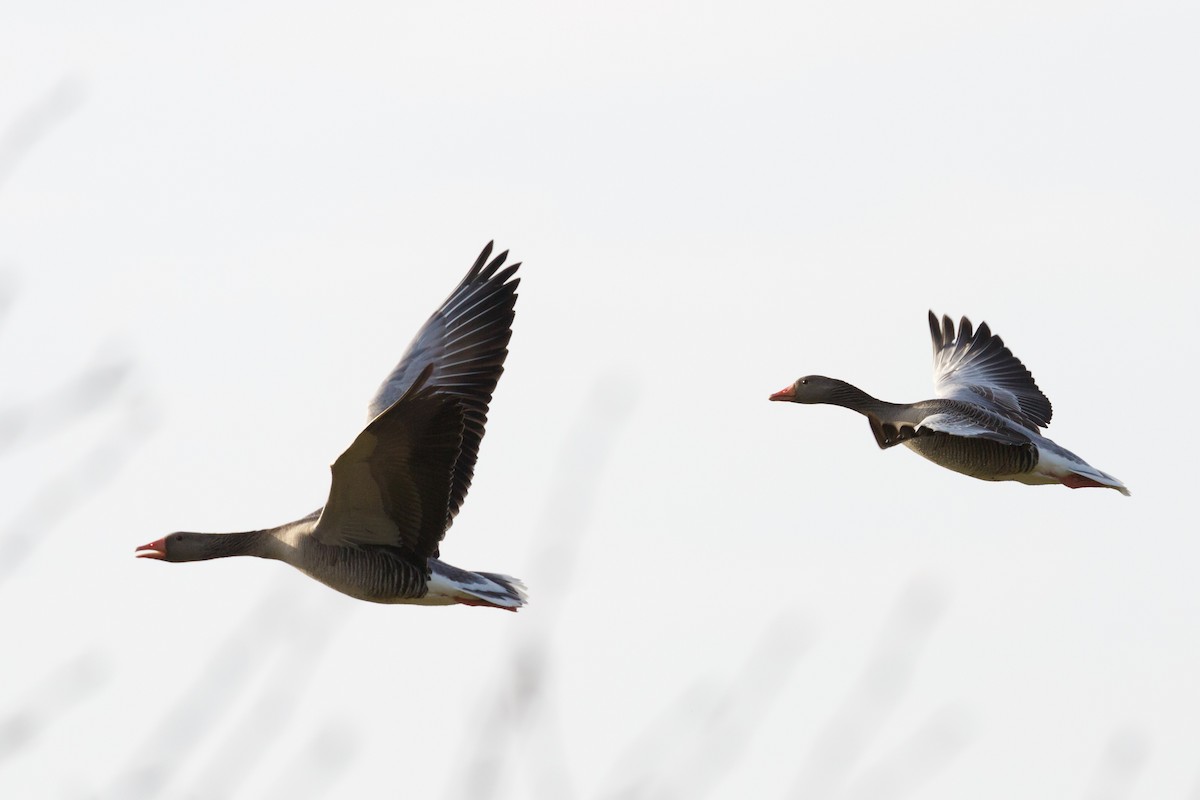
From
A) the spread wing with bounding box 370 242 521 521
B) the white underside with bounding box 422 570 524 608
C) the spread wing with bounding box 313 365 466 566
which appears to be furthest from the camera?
the spread wing with bounding box 370 242 521 521

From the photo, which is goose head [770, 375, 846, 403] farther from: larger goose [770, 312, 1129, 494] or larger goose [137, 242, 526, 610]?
larger goose [137, 242, 526, 610]

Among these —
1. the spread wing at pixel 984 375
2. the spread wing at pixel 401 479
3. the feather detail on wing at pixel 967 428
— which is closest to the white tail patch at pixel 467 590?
the spread wing at pixel 401 479

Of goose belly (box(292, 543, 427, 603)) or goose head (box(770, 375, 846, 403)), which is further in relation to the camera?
goose head (box(770, 375, 846, 403))

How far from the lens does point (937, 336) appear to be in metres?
25.8

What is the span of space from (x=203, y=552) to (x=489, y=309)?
444 centimetres

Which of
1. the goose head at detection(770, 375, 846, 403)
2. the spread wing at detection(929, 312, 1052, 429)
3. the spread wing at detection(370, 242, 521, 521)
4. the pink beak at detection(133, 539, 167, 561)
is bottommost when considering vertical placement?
the pink beak at detection(133, 539, 167, 561)

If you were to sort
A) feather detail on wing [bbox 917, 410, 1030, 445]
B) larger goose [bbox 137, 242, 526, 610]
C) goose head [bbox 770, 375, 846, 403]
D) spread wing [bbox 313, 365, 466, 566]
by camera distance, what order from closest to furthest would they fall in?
spread wing [bbox 313, 365, 466, 566] < larger goose [bbox 137, 242, 526, 610] < feather detail on wing [bbox 917, 410, 1030, 445] < goose head [bbox 770, 375, 846, 403]

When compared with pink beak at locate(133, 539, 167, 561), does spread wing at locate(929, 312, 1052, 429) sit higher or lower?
higher

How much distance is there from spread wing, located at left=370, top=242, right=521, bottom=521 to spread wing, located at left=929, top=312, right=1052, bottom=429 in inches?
246

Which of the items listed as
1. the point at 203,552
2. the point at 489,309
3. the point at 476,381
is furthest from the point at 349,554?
the point at 489,309

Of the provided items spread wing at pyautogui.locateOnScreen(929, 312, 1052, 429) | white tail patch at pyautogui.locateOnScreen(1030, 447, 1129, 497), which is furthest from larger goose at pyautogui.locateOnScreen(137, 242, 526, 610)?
spread wing at pyautogui.locateOnScreen(929, 312, 1052, 429)

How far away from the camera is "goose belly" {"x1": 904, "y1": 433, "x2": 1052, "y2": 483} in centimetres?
1998

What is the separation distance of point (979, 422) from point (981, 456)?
16.9 inches

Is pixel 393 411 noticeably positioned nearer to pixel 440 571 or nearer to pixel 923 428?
pixel 440 571
